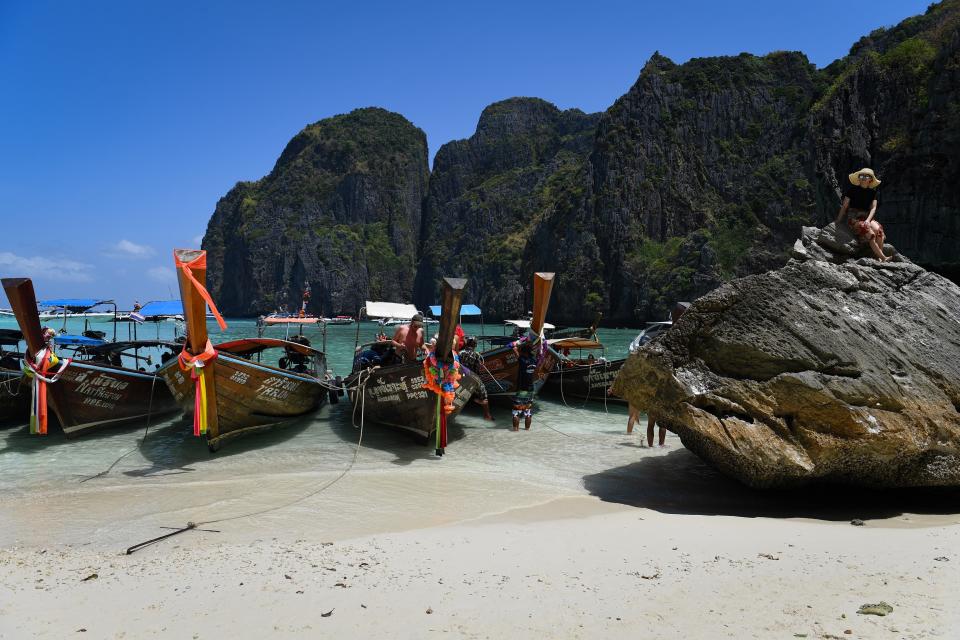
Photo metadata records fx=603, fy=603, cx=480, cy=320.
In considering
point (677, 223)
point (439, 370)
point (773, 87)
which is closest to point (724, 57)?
point (773, 87)

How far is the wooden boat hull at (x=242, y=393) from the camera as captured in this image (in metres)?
9.61

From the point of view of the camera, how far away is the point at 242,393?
32.9 feet

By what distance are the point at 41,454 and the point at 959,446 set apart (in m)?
12.9

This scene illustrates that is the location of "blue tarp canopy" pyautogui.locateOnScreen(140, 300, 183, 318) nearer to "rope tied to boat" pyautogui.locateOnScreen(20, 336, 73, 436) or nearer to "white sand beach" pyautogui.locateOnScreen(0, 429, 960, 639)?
"rope tied to boat" pyautogui.locateOnScreen(20, 336, 73, 436)

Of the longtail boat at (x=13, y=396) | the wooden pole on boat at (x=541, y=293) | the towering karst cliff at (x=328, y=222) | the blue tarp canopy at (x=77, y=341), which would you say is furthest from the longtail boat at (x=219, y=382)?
the towering karst cliff at (x=328, y=222)

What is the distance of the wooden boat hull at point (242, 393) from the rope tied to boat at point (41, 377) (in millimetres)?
1554

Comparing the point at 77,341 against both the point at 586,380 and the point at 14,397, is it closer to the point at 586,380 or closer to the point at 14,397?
the point at 14,397

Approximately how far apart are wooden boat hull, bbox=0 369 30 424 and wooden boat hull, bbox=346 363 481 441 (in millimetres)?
6443

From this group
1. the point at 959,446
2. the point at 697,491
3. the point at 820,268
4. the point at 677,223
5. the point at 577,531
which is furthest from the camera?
the point at 677,223

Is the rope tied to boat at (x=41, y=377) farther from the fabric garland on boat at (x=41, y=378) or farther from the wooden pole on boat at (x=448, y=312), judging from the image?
the wooden pole on boat at (x=448, y=312)

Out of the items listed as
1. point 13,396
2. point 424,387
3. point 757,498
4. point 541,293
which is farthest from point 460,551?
point 13,396

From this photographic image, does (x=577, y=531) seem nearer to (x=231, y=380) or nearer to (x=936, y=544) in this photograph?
(x=936, y=544)

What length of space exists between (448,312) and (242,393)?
12.9 ft

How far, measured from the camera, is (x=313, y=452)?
10523mm
